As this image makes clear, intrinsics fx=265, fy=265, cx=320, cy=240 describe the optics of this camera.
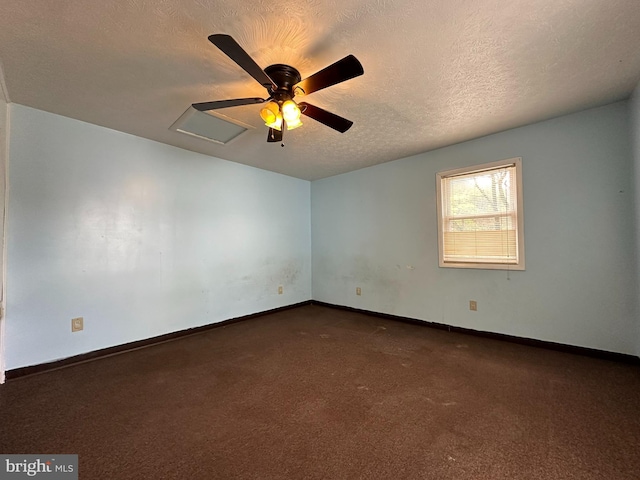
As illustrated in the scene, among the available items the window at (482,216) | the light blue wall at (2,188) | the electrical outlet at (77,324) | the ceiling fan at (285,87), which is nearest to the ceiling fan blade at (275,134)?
the ceiling fan at (285,87)

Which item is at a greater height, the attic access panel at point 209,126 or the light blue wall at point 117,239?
the attic access panel at point 209,126

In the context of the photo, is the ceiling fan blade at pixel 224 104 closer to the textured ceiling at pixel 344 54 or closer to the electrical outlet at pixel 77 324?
the textured ceiling at pixel 344 54

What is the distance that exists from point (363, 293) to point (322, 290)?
88 centimetres

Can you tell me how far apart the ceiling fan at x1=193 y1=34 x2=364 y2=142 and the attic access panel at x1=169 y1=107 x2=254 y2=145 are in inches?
32.1

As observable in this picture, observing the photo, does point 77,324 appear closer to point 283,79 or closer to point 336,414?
point 336,414

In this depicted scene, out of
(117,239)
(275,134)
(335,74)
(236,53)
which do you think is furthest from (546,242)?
(117,239)

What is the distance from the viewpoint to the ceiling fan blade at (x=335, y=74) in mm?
1394

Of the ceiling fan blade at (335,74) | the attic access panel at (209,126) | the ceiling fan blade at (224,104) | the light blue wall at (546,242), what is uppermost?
the attic access panel at (209,126)

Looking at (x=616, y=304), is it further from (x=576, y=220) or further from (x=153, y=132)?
(x=153, y=132)

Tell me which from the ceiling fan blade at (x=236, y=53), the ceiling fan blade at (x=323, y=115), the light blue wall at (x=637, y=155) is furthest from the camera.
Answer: the light blue wall at (x=637, y=155)

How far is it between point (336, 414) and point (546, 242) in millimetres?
2708

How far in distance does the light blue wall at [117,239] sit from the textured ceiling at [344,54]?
0.46 meters

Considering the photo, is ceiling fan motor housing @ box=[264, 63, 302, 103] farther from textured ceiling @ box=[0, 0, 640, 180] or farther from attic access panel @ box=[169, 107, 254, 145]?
attic access panel @ box=[169, 107, 254, 145]

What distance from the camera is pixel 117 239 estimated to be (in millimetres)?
2885
